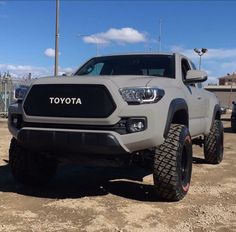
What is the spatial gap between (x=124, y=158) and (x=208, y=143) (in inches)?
144

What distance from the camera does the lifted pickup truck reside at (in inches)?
214

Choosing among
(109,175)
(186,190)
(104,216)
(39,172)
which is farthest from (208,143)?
(104,216)

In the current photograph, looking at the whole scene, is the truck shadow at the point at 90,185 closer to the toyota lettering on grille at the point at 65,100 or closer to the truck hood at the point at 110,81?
the toyota lettering on grille at the point at 65,100

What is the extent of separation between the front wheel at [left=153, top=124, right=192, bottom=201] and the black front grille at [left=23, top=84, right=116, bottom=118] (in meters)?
0.87

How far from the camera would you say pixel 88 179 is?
739 cm

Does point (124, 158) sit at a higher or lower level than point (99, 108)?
lower

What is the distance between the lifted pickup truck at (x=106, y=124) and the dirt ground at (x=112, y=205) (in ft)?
1.10

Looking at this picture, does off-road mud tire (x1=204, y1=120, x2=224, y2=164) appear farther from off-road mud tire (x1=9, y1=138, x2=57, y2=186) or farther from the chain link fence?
the chain link fence

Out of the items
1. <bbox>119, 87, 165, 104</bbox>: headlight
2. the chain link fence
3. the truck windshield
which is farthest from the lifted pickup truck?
the chain link fence

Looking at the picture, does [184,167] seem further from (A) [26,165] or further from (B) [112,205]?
(A) [26,165]

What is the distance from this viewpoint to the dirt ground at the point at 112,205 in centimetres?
500

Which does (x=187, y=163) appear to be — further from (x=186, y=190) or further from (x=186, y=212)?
(x=186, y=212)

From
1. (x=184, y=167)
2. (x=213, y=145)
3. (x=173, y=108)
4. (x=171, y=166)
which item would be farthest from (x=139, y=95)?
(x=213, y=145)

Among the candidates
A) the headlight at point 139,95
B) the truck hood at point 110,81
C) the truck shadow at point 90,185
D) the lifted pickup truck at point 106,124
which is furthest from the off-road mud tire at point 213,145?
the headlight at point 139,95
